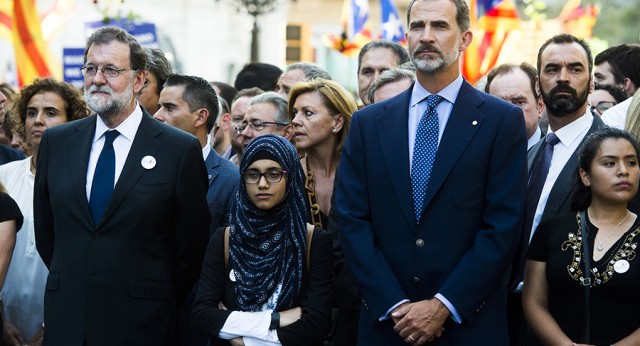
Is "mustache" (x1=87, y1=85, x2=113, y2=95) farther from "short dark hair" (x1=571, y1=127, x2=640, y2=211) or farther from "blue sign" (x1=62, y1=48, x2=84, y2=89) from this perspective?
"blue sign" (x1=62, y1=48, x2=84, y2=89)

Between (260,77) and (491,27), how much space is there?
6.26 meters

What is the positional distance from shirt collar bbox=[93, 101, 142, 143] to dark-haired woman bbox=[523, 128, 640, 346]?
7.96 feet

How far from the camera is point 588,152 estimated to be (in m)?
6.55

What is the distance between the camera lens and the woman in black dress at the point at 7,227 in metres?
7.08

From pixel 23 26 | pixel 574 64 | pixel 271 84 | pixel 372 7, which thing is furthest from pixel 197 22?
pixel 574 64

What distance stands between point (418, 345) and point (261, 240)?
3.93 feet

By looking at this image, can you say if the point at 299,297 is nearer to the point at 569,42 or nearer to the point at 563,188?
the point at 563,188

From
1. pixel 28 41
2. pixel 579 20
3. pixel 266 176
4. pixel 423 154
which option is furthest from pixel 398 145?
pixel 579 20

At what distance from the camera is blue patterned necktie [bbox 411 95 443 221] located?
6023 millimetres

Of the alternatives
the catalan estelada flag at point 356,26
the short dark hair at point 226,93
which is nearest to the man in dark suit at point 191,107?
the short dark hair at point 226,93

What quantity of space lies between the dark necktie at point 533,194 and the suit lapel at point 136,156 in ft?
7.19

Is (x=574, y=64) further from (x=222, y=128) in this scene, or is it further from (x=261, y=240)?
(x=222, y=128)

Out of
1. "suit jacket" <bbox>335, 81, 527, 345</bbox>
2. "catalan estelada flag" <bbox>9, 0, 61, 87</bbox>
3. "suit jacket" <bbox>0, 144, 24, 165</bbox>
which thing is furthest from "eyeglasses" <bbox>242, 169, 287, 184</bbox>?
"catalan estelada flag" <bbox>9, 0, 61, 87</bbox>

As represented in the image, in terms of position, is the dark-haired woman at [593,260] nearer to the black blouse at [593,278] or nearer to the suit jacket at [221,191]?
the black blouse at [593,278]
